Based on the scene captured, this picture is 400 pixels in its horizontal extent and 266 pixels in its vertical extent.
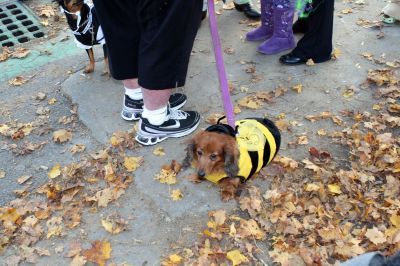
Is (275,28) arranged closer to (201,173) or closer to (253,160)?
(253,160)

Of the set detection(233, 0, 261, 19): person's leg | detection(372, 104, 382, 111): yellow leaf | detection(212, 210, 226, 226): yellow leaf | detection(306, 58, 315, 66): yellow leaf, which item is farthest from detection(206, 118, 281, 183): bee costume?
detection(233, 0, 261, 19): person's leg

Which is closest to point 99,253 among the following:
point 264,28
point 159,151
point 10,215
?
point 10,215

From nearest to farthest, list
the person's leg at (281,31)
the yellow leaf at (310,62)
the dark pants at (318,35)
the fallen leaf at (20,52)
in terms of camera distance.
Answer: the dark pants at (318,35), the person's leg at (281,31), the yellow leaf at (310,62), the fallen leaf at (20,52)

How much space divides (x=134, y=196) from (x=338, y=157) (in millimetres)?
1647

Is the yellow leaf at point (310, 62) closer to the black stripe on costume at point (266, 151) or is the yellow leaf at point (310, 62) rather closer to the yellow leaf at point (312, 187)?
the yellow leaf at point (312, 187)

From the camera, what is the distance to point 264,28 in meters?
4.79

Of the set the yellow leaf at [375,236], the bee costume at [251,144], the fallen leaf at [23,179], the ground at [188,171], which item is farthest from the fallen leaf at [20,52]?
the yellow leaf at [375,236]

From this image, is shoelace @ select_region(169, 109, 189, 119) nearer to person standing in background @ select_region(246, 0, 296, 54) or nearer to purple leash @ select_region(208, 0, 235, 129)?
purple leash @ select_region(208, 0, 235, 129)

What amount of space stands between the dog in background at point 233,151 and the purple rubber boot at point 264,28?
82.3 inches

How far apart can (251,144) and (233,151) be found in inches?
5.8

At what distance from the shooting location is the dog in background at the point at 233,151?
2779 mm

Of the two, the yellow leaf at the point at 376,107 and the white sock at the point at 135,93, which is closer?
the white sock at the point at 135,93

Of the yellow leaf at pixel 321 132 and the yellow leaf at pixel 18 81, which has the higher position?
the yellow leaf at pixel 18 81

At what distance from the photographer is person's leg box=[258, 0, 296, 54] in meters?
4.28
